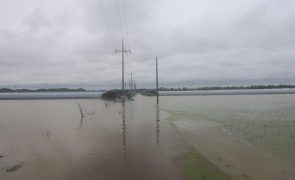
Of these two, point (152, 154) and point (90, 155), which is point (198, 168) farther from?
point (90, 155)

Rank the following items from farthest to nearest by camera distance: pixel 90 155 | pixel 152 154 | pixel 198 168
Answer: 1. pixel 152 154
2. pixel 90 155
3. pixel 198 168

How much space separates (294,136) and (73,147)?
12.3 meters

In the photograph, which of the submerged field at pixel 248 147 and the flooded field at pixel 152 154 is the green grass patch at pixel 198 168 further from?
the submerged field at pixel 248 147

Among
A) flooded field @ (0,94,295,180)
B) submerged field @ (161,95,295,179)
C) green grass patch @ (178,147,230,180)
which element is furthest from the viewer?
submerged field @ (161,95,295,179)

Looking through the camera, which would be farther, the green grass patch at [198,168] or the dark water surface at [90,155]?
the dark water surface at [90,155]

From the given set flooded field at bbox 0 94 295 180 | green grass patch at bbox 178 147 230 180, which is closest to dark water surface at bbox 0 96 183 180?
flooded field at bbox 0 94 295 180

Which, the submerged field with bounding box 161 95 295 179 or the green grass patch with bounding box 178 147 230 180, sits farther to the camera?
the submerged field with bounding box 161 95 295 179

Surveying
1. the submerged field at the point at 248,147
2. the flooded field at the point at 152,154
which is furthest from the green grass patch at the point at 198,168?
the submerged field at the point at 248,147

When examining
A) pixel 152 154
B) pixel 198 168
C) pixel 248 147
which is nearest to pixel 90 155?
pixel 152 154

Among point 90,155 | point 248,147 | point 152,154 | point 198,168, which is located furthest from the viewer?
point 248,147

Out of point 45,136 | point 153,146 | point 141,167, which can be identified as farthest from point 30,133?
point 141,167

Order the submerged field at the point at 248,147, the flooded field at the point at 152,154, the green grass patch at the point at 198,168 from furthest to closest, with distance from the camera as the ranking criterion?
the submerged field at the point at 248,147, the flooded field at the point at 152,154, the green grass patch at the point at 198,168

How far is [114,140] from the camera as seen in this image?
16.8m

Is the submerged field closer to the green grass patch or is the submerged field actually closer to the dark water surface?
the green grass patch
